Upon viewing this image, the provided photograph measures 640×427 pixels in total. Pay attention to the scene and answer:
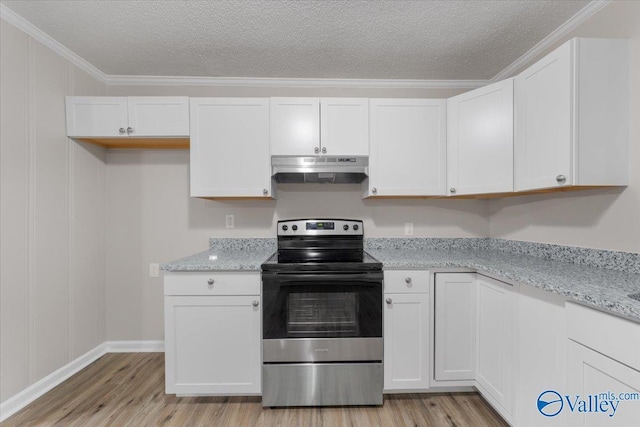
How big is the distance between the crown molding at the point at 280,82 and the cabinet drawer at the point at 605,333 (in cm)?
211

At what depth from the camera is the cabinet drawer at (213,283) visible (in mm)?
1887

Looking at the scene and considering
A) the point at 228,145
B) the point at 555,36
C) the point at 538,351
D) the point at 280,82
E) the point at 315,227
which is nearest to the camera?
the point at 538,351

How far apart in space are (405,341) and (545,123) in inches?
60.6

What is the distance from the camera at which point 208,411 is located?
6.18 feet

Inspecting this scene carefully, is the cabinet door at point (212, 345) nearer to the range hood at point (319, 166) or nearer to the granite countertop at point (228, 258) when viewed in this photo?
the granite countertop at point (228, 258)

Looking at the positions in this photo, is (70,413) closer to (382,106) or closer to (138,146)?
(138,146)

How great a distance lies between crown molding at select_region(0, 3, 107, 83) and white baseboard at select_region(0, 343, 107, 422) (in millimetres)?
2304

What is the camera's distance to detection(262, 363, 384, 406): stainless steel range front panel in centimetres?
187

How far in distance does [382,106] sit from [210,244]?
1.85m

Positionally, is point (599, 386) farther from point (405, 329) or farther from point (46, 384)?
point (46, 384)

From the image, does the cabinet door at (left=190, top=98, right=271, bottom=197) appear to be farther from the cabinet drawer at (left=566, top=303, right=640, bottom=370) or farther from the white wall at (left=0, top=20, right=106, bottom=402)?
the cabinet drawer at (left=566, top=303, right=640, bottom=370)

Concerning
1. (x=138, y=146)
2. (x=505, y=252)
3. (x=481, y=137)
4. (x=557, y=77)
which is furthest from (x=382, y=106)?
(x=138, y=146)

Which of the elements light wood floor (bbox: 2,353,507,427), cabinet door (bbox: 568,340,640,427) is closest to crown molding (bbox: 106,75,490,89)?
cabinet door (bbox: 568,340,640,427)

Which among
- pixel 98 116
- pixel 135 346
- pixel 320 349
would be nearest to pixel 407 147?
pixel 320 349
